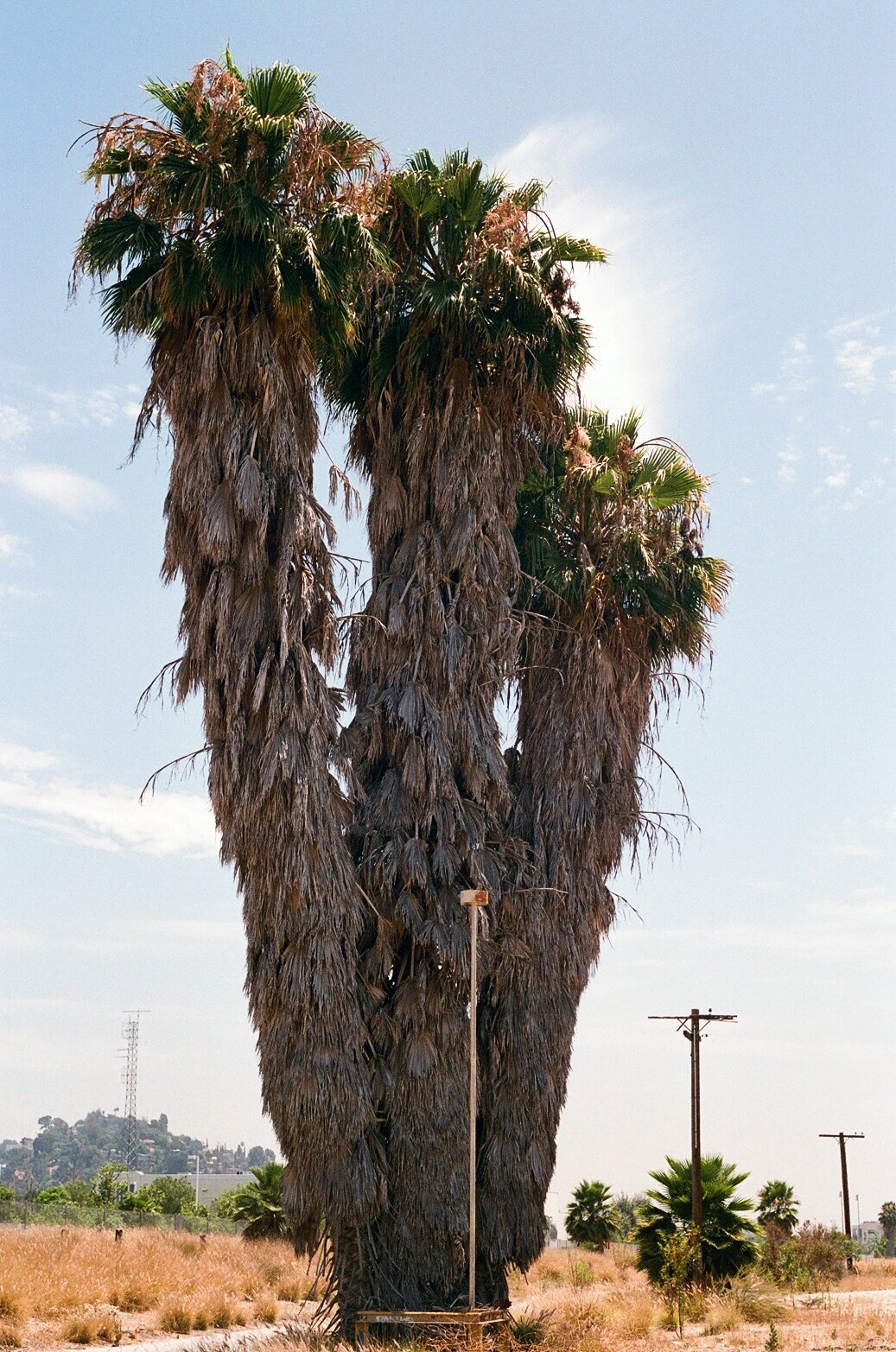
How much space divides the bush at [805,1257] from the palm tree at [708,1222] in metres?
0.55

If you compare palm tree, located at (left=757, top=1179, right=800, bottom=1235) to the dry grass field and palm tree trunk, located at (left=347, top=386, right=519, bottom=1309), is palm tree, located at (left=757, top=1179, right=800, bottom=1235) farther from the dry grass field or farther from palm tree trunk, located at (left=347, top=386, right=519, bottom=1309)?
palm tree trunk, located at (left=347, top=386, right=519, bottom=1309)

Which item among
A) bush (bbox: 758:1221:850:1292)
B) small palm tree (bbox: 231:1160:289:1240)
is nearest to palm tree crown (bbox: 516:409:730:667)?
bush (bbox: 758:1221:850:1292)

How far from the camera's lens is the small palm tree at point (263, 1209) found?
32.3 m

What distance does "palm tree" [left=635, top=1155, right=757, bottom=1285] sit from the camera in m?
24.9

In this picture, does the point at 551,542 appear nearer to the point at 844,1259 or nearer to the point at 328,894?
the point at 328,894

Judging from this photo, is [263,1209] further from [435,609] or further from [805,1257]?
[435,609]

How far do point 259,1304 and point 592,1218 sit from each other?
20303 mm

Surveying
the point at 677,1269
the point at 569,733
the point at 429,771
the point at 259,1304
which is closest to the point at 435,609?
the point at 429,771

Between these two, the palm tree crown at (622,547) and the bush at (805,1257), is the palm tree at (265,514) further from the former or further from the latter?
the bush at (805,1257)

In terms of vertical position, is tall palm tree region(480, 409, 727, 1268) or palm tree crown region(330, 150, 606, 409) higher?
palm tree crown region(330, 150, 606, 409)

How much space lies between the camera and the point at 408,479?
70.0 feet

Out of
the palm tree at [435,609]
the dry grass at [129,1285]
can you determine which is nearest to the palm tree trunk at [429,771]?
the palm tree at [435,609]

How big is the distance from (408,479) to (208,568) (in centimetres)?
390

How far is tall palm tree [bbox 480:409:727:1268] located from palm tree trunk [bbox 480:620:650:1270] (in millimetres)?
24
